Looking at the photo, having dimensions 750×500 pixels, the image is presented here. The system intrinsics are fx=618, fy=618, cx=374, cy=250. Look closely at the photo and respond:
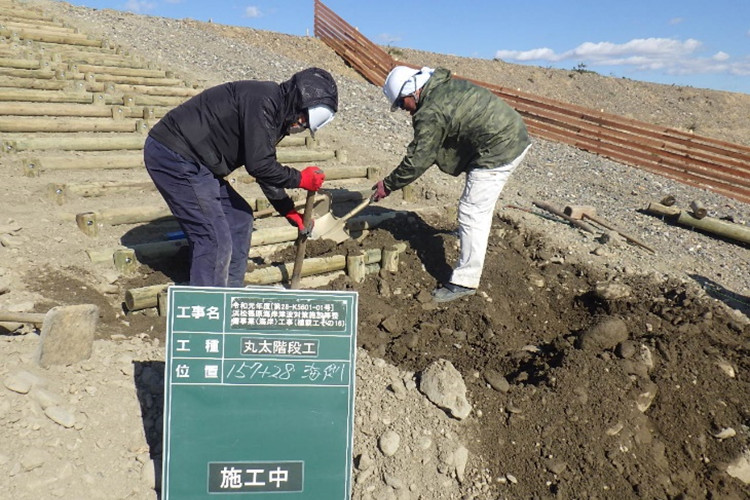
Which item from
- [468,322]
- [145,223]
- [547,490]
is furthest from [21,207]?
[547,490]

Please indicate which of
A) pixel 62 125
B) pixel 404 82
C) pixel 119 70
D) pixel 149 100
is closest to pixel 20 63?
pixel 119 70

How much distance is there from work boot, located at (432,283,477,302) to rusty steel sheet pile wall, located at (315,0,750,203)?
8.45 metres

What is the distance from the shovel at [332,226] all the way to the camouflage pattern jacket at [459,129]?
0.33 metres

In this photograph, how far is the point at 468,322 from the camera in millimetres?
4754

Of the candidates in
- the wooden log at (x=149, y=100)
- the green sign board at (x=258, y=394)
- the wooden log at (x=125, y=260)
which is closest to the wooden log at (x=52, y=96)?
the wooden log at (x=149, y=100)

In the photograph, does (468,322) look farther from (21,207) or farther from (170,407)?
(21,207)

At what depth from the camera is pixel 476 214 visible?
497 centimetres

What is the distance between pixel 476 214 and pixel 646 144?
914 centimetres

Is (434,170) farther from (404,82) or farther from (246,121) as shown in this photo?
(246,121)

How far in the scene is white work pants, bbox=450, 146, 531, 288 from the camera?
4.91 m

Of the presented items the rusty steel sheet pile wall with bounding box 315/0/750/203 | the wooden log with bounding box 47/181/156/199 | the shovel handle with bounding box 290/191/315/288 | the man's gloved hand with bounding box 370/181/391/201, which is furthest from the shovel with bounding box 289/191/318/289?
the rusty steel sheet pile wall with bounding box 315/0/750/203

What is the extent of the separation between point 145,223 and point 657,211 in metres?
6.39

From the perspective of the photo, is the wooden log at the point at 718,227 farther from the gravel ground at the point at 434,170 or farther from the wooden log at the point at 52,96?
A: the wooden log at the point at 52,96

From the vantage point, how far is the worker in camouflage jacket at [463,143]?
4.66 metres
